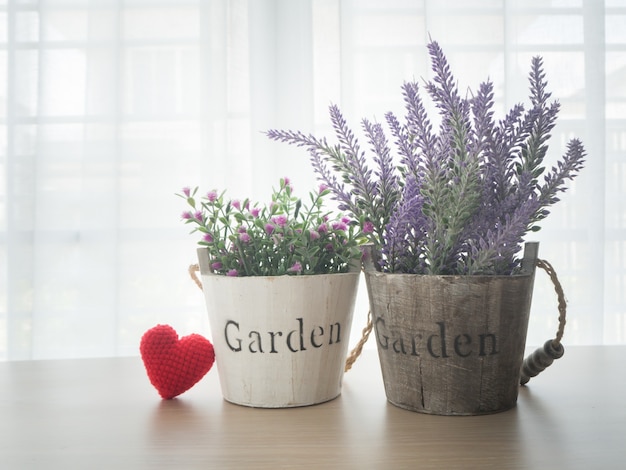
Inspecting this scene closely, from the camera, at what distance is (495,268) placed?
1.64 feet

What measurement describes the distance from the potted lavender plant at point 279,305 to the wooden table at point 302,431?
3 cm

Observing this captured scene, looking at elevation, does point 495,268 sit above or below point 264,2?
below

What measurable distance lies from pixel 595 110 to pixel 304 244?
1787 mm

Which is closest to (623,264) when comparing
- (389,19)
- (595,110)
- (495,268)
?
(595,110)

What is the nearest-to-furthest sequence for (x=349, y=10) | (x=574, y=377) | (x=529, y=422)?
(x=529, y=422), (x=574, y=377), (x=349, y=10)

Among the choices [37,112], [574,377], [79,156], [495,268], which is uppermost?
[37,112]

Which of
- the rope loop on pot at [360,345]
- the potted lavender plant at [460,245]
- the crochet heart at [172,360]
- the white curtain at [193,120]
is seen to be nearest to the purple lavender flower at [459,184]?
the potted lavender plant at [460,245]

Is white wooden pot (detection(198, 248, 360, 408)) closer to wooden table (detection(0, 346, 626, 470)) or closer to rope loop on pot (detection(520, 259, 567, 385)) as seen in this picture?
wooden table (detection(0, 346, 626, 470))

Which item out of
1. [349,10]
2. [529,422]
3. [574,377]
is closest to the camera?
[529,422]

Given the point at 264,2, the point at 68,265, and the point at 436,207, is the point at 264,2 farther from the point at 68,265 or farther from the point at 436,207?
the point at 436,207

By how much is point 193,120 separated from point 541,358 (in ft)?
5.35

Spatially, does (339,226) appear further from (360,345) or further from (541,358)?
(541,358)

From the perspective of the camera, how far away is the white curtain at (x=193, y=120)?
1.95 m

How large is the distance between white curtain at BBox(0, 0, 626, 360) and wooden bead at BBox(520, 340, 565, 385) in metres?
1.35
